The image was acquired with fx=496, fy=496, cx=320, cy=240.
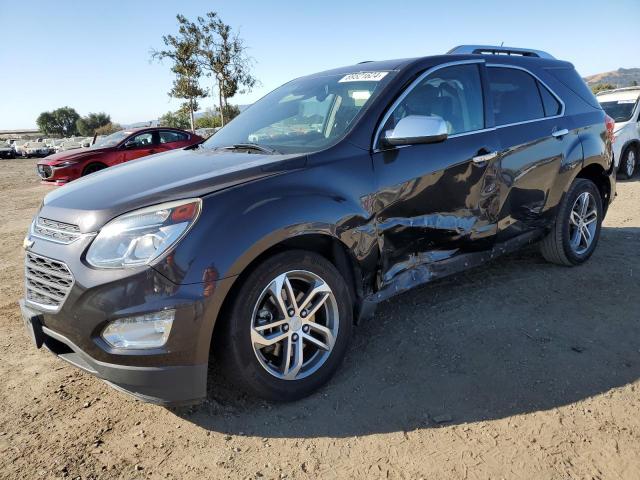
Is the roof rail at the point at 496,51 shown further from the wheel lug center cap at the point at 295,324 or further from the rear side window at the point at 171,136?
the rear side window at the point at 171,136

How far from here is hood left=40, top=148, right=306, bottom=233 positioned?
237cm

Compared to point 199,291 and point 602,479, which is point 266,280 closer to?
point 199,291

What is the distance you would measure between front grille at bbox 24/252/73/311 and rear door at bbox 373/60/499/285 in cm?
168

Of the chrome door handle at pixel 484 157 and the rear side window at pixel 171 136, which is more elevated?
the rear side window at pixel 171 136

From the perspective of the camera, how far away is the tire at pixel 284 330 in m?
2.43

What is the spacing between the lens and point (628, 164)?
1062cm

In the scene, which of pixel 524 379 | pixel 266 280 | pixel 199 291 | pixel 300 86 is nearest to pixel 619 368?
pixel 524 379

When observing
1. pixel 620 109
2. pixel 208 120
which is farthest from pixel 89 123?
pixel 620 109

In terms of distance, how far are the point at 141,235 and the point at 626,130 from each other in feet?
37.1

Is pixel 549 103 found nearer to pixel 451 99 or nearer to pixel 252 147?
pixel 451 99

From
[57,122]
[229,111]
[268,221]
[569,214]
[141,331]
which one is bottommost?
[569,214]

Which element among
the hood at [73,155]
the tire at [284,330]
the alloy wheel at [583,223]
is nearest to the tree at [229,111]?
the hood at [73,155]

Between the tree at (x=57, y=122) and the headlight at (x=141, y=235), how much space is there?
7869 centimetres

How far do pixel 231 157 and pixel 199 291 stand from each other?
1.06 m
